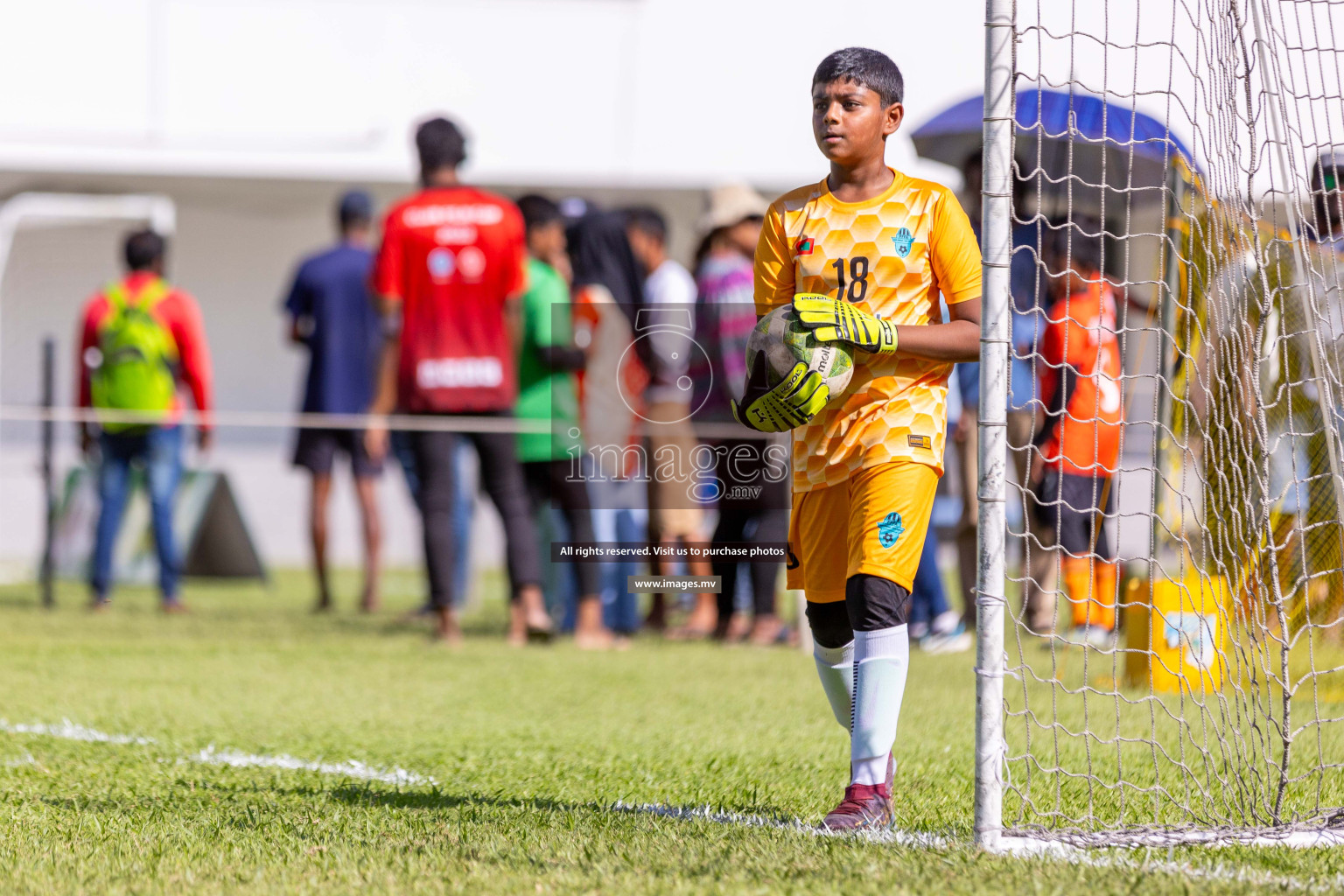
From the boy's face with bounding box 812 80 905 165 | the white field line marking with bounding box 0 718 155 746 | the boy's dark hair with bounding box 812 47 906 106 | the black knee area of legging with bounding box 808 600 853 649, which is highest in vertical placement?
the boy's dark hair with bounding box 812 47 906 106

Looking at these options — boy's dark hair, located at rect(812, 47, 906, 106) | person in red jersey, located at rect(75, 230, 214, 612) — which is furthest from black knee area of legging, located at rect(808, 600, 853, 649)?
person in red jersey, located at rect(75, 230, 214, 612)

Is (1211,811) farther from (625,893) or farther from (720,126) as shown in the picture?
(720,126)

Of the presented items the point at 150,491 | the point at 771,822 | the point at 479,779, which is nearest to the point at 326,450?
the point at 150,491

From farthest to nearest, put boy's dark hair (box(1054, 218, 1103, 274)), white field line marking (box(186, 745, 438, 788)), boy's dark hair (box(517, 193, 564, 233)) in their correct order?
boy's dark hair (box(517, 193, 564, 233))
boy's dark hair (box(1054, 218, 1103, 274))
white field line marking (box(186, 745, 438, 788))

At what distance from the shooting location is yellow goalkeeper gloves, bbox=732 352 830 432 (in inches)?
140

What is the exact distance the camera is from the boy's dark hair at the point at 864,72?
374 cm

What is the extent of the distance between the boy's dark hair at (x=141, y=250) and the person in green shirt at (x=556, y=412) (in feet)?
9.23

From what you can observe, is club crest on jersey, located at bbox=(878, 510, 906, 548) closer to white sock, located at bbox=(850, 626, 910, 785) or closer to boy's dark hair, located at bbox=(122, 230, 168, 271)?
white sock, located at bbox=(850, 626, 910, 785)

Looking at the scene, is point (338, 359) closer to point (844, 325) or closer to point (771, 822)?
point (771, 822)

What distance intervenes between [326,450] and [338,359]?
589 millimetres

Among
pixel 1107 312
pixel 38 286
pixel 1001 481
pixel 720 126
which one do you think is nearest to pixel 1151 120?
pixel 1107 312

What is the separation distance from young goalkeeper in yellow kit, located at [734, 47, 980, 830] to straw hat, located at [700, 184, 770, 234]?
14.8 feet

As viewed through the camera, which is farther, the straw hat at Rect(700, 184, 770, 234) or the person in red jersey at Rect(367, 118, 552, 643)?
the straw hat at Rect(700, 184, 770, 234)

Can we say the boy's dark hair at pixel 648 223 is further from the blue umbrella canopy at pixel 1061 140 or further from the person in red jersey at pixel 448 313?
the blue umbrella canopy at pixel 1061 140
